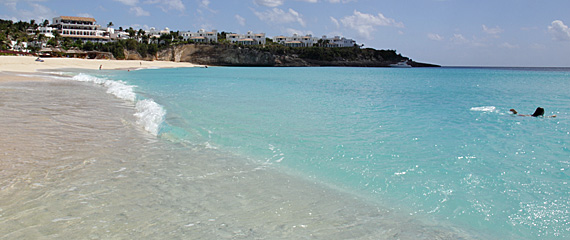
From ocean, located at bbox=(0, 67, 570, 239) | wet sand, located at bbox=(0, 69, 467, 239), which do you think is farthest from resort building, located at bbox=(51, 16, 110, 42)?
wet sand, located at bbox=(0, 69, 467, 239)

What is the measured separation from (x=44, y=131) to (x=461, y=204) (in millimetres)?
9827

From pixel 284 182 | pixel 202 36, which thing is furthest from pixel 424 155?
pixel 202 36

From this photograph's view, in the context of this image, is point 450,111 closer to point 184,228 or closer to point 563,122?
point 563,122

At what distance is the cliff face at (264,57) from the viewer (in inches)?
4764

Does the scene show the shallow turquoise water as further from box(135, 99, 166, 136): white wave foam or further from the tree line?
the tree line

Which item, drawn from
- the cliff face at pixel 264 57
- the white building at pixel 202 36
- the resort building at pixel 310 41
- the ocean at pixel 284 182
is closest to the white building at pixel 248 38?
the white building at pixel 202 36

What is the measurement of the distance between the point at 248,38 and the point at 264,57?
29450mm

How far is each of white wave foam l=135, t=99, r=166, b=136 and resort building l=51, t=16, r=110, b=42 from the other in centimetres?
12022

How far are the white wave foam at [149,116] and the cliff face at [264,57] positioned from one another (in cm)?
9844

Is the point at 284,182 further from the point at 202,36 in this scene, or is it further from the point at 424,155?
the point at 202,36

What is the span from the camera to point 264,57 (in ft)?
447

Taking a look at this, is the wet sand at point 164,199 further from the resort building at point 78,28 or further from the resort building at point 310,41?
the resort building at point 310,41

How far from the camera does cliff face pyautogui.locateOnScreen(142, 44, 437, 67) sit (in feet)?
397

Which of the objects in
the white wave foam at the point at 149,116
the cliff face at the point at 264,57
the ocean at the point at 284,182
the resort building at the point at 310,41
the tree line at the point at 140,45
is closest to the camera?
the ocean at the point at 284,182
